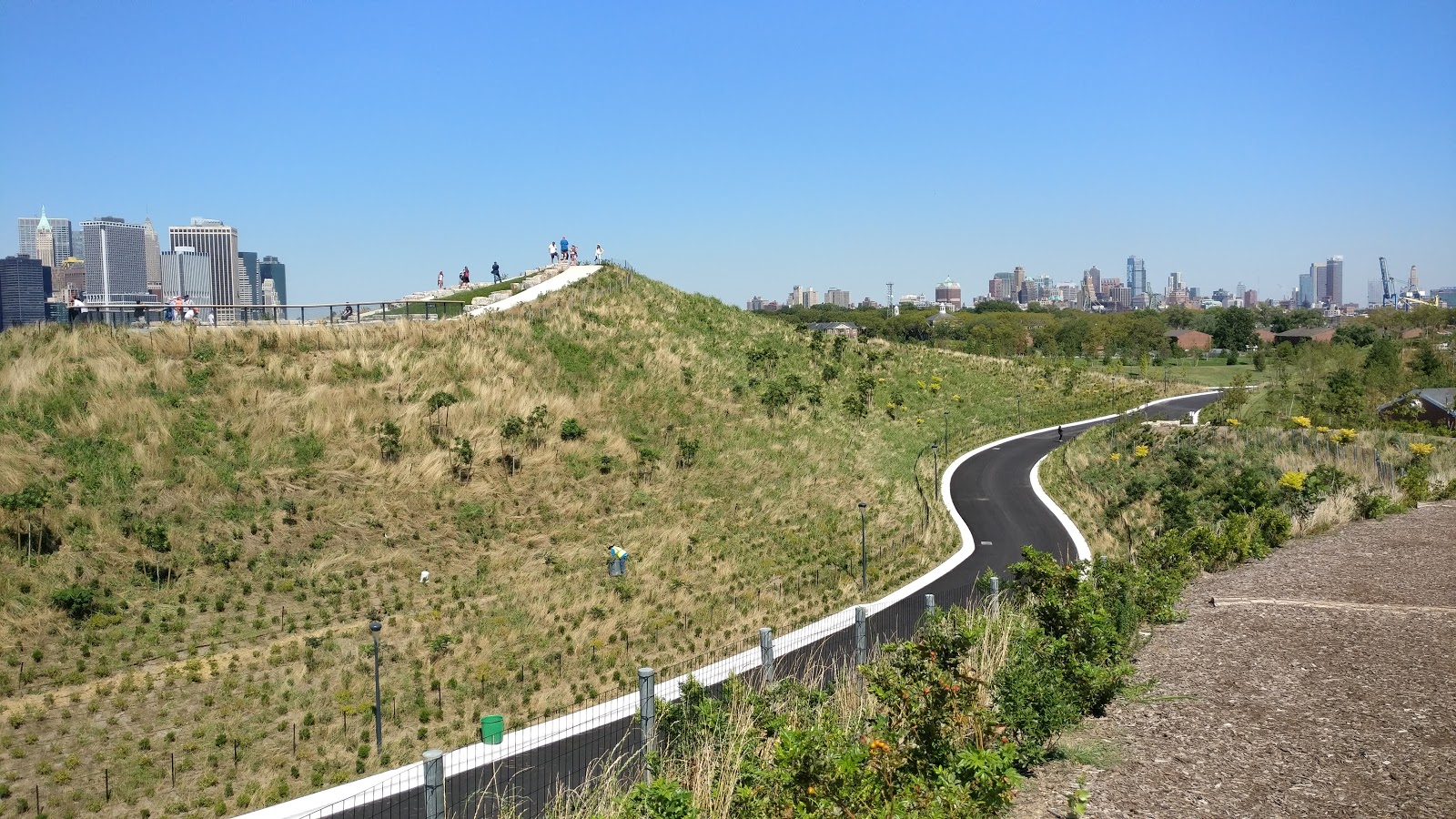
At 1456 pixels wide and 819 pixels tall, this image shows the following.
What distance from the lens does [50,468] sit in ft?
68.2

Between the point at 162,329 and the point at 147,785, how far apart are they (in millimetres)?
19913

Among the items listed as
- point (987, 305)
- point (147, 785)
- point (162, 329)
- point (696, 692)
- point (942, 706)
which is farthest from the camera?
point (987, 305)

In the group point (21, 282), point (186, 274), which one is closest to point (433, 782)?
point (186, 274)

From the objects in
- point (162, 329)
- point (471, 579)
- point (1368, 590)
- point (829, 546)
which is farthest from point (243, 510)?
point (1368, 590)

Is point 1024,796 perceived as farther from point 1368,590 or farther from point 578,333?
point 578,333

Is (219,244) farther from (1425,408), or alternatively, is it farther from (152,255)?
(1425,408)

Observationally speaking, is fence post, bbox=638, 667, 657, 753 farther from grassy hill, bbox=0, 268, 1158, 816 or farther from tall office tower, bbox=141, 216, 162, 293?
tall office tower, bbox=141, 216, 162, 293

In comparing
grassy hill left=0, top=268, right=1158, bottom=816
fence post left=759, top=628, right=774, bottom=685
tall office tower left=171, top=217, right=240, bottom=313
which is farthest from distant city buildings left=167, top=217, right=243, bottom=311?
fence post left=759, top=628, right=774, bottom=685

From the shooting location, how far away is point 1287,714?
25.6ft

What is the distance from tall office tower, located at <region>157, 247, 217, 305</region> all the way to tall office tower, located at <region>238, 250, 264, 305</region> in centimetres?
1055

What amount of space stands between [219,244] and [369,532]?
182 ft

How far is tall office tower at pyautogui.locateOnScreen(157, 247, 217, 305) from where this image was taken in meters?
44.2

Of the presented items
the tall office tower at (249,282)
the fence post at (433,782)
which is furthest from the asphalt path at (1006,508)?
the tall office tower at (249,282)

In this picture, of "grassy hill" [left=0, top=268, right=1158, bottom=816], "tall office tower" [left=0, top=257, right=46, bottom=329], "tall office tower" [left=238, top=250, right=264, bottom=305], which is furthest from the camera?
"tall office tower" [left=238, top=250, right=264, bottom=305]
